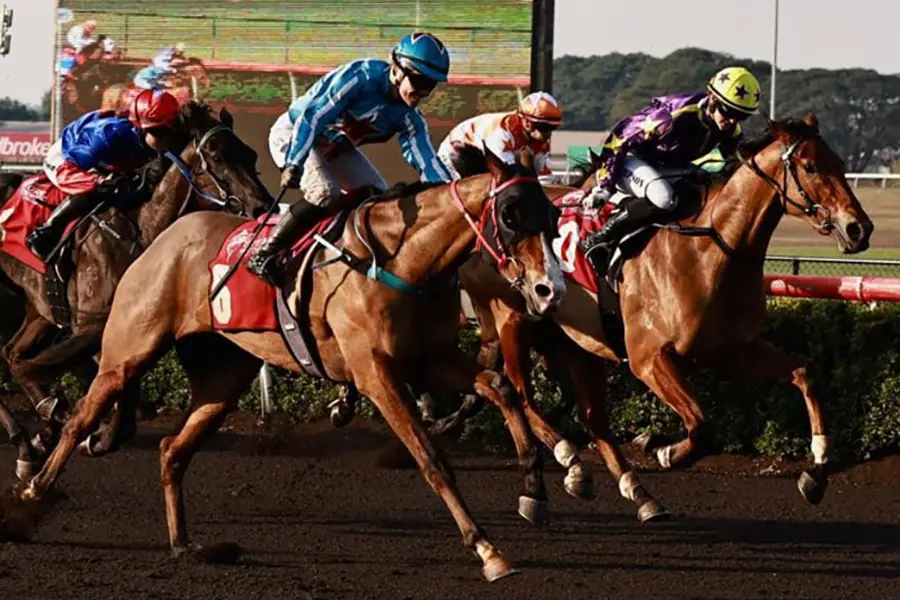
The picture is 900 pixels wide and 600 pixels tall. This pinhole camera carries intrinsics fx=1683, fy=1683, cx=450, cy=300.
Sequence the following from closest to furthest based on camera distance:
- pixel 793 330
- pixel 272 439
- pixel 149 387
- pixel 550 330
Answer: pixel 550 330, pixel 793 330, pixel 272 439, pixel 149 387

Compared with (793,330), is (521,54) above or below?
above

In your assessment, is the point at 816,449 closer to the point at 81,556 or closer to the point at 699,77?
the point at 81,556

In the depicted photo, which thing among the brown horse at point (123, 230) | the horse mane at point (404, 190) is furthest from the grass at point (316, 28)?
the horse mane at point (404, 190)

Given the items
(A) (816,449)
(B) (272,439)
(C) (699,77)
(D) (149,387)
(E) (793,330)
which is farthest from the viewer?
(C) (699,77)

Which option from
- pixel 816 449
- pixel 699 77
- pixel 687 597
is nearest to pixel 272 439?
pixel 816 449

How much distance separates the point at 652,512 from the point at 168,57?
27.3ft

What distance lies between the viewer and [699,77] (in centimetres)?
6956

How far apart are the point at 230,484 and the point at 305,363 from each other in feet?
6.60

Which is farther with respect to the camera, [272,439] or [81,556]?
Answer: [272,439]

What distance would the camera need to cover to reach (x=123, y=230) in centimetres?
768

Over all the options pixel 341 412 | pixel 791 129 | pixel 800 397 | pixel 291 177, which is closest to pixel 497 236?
pixel 291 177

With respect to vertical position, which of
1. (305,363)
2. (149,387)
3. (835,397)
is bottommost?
(149,387)

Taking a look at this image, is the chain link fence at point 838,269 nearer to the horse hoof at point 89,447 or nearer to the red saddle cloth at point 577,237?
the red saddle cloth at point 577,237

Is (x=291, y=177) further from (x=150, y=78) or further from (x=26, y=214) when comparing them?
(x=150, y=78)
